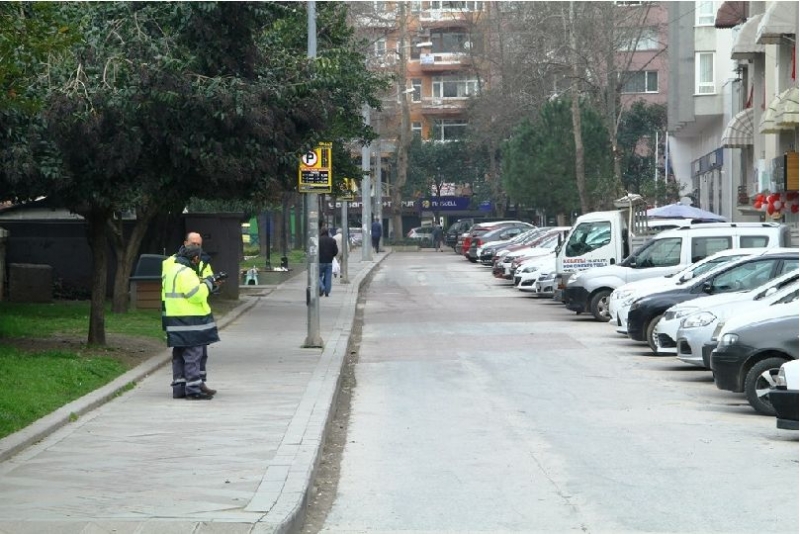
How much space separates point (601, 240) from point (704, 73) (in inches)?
904

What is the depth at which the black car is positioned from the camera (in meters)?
20.0

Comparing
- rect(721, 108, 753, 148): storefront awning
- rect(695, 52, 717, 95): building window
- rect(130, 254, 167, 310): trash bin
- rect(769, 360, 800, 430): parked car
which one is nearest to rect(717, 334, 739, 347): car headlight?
rect(769, 360, 800, 430): parked car

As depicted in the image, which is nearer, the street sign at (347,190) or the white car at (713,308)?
the white car at (713,308)

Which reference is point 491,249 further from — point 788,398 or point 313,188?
point 788,398

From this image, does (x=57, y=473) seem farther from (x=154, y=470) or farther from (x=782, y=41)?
(x=782, y=41)

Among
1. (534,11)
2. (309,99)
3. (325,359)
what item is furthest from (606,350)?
(534,11)

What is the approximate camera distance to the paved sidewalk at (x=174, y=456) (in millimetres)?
8461

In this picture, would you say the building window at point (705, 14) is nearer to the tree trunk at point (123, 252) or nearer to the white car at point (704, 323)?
the tree trunk at point (123, 252)

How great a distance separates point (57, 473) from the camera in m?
10.1

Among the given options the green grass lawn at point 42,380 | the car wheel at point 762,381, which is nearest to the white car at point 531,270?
the green grass lawn at point 42,380

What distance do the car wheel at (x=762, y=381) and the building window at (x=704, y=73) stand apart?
1538 inches

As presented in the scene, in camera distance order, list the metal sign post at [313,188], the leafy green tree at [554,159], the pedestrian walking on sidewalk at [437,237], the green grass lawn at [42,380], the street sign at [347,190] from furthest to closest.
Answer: the pedestrian walking on sidewalk at [437,237], the leafy green tree at [554,159], the street sign at [347,190], the metal sign post at [313,188], the green grass lawn at [42,380]

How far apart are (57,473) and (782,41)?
101ft

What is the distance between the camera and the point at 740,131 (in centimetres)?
4362
